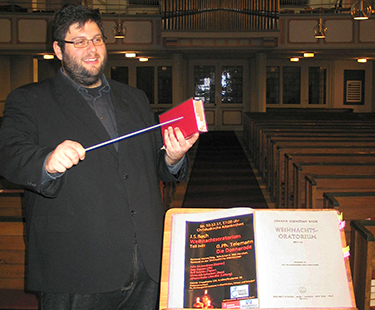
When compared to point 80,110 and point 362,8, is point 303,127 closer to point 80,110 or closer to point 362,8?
point 362,8

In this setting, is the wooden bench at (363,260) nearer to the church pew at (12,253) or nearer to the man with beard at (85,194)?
the man with beard at (85,194)

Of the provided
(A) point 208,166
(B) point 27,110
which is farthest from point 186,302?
(A) point 208,166

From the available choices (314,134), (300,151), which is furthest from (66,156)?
(314,134)

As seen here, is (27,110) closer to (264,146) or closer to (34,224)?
(34,224)

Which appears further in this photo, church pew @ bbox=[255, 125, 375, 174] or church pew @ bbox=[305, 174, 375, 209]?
church pew @ bbox=[255, 125, 375, 174]

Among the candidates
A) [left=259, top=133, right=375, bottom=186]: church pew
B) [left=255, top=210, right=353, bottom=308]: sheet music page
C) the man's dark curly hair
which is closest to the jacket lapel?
the man's dark curly hair

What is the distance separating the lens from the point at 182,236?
125 centimetres

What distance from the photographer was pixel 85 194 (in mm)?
1440

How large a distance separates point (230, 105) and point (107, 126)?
13.3 metres

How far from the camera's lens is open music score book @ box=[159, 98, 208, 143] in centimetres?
127

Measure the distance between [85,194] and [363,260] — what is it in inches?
55.8

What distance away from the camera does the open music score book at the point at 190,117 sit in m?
1.27

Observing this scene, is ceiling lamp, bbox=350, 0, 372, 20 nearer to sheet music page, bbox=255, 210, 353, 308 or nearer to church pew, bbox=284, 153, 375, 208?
church pew, bbox=284, 153, 375, 208

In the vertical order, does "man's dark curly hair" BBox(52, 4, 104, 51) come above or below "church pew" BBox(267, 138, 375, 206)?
above
